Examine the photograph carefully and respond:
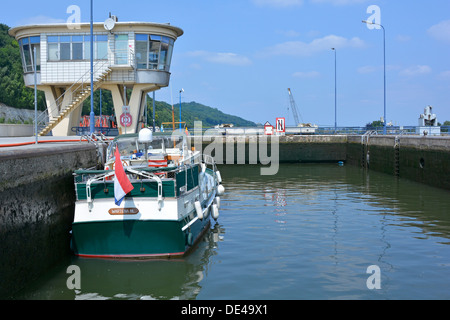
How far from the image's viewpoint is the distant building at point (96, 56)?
3878cm

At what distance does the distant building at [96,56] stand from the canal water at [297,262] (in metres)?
19.2

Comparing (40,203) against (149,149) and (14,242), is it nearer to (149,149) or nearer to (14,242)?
(14,242)

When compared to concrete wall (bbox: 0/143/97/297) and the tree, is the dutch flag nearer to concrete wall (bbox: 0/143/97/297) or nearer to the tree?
concrete wall (bbox: 0/143/97/297)

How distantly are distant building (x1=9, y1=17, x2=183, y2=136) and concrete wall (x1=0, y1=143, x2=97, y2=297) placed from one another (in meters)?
24.1

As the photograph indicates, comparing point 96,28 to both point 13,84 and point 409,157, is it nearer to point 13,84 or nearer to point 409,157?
point 409,157

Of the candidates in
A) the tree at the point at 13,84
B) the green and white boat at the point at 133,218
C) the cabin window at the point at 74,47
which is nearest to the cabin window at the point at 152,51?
the cabin window at the point at 74,47

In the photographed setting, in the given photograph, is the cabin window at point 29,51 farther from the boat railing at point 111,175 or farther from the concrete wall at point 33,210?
the boat railing at point 111,175

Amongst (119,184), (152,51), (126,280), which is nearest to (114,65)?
(152,51)

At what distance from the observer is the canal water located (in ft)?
37.8

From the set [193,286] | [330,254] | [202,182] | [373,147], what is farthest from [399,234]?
[373,147]

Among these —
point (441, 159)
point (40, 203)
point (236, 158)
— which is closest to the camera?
point (40, 203)

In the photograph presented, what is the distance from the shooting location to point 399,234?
17.1m

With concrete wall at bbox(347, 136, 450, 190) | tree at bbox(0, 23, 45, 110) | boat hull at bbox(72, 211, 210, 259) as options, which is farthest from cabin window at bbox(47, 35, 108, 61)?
tree at bbox(0, 23, 45, 110)
